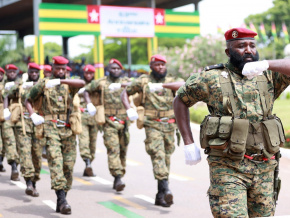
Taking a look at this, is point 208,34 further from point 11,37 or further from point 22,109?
point 22,109

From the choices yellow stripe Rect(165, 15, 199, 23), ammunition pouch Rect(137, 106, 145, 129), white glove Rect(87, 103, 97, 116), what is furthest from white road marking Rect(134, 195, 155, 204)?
yellow stripe Rect(165, 15, 199, 23)

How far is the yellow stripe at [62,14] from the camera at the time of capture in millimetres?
32438

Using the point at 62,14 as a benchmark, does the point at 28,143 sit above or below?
below

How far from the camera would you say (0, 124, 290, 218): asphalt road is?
309 inches

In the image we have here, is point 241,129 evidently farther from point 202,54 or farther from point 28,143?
point 202,54

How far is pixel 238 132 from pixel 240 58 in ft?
1.97

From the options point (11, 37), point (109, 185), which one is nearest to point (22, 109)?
point (109, 185)

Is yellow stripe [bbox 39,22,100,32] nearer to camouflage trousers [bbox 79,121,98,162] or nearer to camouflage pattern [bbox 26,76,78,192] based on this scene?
camouflage trousers [bbox 79,121,98,162]

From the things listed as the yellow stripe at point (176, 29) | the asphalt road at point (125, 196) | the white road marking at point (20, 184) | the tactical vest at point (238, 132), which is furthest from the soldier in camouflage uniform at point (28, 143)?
the yellow stripe at point (176, 29)

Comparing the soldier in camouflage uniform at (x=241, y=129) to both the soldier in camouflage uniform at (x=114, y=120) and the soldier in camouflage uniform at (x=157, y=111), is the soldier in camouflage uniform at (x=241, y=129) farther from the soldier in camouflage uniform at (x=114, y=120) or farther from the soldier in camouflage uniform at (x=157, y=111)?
the soldier in camouflage uniform at (x=114, y=120)

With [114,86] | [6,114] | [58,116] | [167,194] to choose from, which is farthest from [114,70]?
[167,194]

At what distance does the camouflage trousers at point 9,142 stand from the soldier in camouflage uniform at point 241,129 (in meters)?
7.00

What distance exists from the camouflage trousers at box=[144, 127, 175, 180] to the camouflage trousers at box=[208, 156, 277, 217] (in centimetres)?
347

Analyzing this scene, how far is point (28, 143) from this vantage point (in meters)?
9.80
